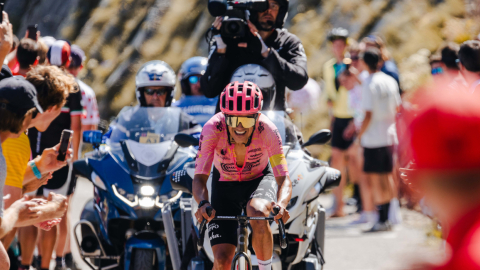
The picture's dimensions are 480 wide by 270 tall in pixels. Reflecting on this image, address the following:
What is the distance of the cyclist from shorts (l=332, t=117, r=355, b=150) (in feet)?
18.5

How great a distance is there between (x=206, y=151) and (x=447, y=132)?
10.4 feet

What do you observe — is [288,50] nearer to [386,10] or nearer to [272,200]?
[272,200]

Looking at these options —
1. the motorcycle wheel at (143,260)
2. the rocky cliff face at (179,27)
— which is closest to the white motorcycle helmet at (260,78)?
the motorcycle wheel at (143,260)

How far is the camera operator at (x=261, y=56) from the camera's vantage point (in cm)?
572

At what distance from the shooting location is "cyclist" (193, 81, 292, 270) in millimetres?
4375

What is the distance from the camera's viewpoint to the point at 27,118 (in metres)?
3.96

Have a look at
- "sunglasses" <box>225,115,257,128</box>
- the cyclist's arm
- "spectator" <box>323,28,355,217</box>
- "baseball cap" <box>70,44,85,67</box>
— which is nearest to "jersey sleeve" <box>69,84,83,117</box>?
"baseball cap" <box>70,44,85,67</box>

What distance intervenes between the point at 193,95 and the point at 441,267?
7152 millimetres

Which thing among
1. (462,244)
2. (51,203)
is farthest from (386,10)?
(462,244)

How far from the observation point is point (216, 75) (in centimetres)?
575

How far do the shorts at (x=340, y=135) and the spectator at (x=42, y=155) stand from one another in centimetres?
581

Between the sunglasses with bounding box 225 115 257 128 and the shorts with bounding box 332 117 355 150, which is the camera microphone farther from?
the shorts with bounding box 332 117 355 150

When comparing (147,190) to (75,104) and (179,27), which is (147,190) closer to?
(75,104)

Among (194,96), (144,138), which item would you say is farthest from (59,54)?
(144,138)
